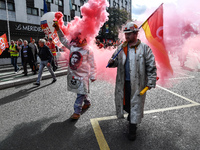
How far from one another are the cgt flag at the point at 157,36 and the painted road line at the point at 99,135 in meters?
1.99

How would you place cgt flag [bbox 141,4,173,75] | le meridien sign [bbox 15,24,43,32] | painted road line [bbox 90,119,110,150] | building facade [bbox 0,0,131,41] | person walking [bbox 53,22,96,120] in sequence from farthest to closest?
le meridien sign [bbox 15,24,43,32]
building facade [bbox 0,0,131,41]
person walking [bbox 53,22,96,120]
cgt flag [bbox 141,4,173,75]
painted road line [bbox 90,119,110,150]

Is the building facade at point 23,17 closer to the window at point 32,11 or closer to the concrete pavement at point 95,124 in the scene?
the window at point 32,11

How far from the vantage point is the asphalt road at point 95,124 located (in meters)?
2.62

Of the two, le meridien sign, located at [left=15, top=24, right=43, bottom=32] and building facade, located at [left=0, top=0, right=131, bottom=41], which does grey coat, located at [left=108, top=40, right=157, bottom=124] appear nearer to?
building facade, located at [left=0, top=0, right=131, bottom=41]

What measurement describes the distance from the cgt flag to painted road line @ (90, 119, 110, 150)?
1994 millimetres

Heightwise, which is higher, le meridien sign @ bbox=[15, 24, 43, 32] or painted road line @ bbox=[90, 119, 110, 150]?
le meridien sign @ bbox=[15, 24, 43, 32]

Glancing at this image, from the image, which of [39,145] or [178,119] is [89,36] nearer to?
[39,145]

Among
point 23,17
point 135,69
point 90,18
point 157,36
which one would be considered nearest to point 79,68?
point 90,18

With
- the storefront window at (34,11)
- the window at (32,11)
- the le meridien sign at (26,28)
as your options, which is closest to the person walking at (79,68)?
the le meridien sign at (26,28)

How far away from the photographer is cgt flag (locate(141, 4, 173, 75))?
11.0 ft

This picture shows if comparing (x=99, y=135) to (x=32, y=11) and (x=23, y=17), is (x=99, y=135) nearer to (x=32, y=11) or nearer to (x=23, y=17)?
(x=23, y=17)

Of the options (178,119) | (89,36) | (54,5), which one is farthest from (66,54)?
(54,5)

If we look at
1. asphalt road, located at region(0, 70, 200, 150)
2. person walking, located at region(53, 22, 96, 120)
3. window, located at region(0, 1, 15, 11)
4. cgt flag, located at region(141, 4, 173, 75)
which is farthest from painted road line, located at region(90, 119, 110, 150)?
window, located at region(0, 1, 15, 11)

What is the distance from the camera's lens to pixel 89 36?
368 centimetres
